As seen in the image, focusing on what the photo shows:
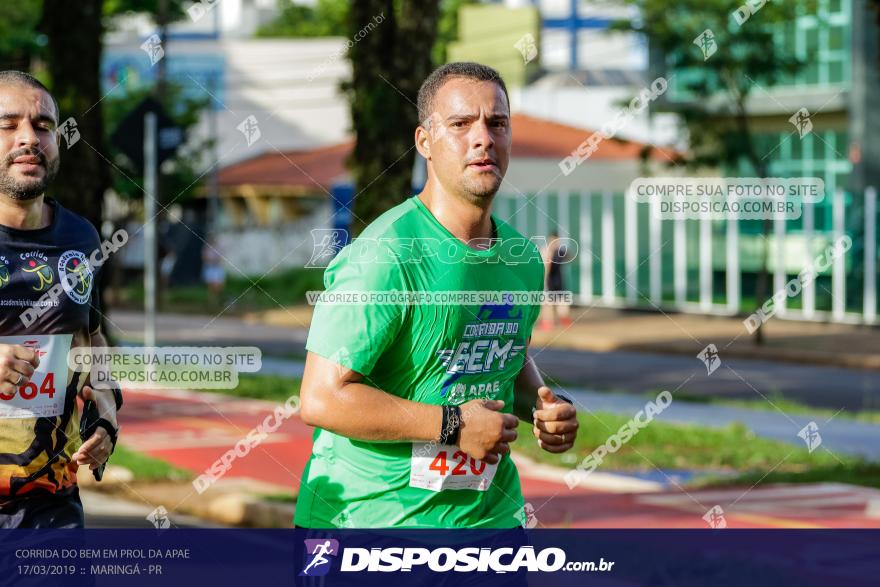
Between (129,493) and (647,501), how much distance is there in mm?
3583

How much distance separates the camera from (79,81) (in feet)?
50.5

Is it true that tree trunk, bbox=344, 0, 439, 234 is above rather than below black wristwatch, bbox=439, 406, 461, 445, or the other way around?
above

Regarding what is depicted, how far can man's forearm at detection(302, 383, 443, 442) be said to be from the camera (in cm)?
368

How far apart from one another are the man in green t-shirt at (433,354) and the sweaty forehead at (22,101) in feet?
3.48

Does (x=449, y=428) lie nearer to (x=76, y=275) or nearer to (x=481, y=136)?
(x=481, y=136)

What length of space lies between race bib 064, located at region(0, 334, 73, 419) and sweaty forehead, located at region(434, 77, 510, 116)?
1321 millimetres

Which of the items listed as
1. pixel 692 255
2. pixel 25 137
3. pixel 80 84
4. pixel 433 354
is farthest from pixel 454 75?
pixel 692 255

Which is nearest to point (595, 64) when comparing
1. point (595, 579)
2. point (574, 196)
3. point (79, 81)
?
point (574, 196)

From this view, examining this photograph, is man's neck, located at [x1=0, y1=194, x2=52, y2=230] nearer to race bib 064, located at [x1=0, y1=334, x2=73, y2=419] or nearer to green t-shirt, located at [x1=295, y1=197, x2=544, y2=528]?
race bib 064, located at [x1=0, y1=334, x2=73, y2=419]

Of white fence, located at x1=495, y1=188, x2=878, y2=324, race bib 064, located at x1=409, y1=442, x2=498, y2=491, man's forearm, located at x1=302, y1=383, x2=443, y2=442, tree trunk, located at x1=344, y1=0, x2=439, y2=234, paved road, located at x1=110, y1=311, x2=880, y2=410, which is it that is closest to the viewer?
man's forearm, located at x1=302, y1=383, x2=443, y2=442

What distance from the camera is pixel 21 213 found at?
4371mm

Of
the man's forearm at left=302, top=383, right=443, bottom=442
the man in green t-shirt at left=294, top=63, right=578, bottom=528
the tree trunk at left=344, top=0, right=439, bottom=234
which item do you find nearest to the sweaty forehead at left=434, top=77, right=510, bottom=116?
the man in green t-shirt at left=294, top=63, right=578, bottom=528

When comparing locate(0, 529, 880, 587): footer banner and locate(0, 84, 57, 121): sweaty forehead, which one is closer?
locate(0, 529, 880, 587): footer banner

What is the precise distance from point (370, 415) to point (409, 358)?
240 millimetres
